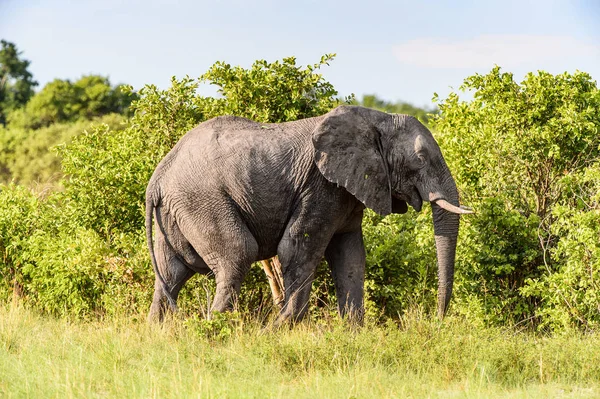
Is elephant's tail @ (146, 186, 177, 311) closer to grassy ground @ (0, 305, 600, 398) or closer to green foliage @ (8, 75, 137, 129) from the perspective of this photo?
grassy ground @ (0, 305, 600, 398)

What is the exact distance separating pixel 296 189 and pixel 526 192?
318cm

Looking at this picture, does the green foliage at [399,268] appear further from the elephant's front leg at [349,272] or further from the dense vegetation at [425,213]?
the elephant's front leg at [349,272]

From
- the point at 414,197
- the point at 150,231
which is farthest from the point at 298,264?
the point at 150,231

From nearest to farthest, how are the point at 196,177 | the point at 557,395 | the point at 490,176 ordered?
the point at 557,395, the point at 196,177, the point at 490,176

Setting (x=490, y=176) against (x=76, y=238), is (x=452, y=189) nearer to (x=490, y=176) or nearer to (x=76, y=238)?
(x=490, y=176)

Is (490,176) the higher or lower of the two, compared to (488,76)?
lower

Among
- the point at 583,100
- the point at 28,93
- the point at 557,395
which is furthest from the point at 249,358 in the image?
the point at 28,93

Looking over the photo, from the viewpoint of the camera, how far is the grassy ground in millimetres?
6957

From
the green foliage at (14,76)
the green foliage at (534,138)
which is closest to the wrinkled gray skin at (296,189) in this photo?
the green foliage at (534,138)

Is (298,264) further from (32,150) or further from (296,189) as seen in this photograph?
(32,150)

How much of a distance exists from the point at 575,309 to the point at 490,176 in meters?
1.92

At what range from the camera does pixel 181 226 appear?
9.25 meters

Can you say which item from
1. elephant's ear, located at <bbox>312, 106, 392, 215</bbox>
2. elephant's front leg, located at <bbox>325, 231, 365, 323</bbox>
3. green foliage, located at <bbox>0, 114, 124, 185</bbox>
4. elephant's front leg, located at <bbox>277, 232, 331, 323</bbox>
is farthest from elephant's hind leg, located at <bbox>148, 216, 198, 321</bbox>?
green foliage, located at <bbox>0, 114, 124, 185</bbox>

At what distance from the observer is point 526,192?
430 inches
